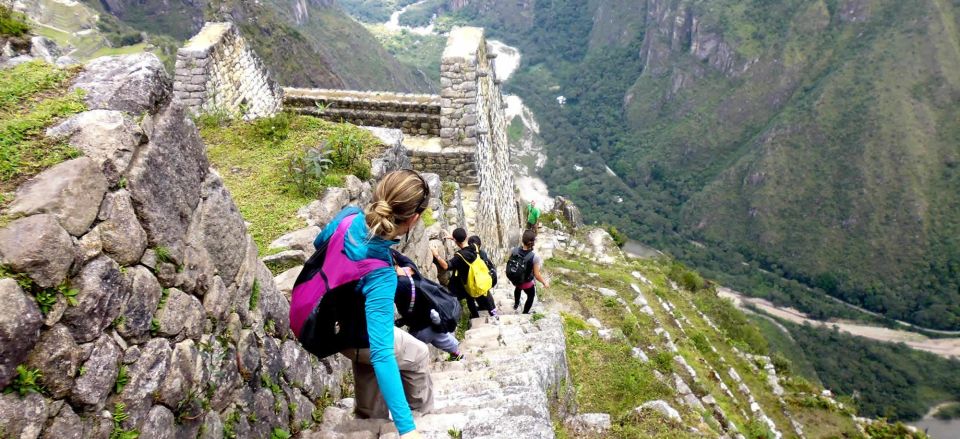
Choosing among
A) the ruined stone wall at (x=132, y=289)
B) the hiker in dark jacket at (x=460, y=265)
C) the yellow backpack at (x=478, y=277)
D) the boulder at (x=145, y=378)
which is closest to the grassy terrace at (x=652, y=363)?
the yellow backpack at (x=478, y=277)

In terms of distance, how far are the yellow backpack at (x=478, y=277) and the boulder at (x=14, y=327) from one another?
5791 mm

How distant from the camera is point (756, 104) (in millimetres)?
133000

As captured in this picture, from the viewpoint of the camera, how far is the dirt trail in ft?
266

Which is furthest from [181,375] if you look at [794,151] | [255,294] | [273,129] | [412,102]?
[794,151]

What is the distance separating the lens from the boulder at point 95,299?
2.55m

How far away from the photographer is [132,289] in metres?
2.93

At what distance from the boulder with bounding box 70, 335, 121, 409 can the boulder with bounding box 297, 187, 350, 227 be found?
4206 millimetres

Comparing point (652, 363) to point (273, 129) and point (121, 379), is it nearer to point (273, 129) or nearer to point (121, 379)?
point (273, 129)

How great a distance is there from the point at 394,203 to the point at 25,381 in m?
1.90

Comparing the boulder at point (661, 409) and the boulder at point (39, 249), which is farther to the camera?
the boulder at point (661, 409)

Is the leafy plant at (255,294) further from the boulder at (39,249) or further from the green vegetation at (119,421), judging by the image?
the boulder at (39,249)

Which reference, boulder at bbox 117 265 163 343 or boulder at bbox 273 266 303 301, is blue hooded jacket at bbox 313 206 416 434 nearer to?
boulder at bbox 117 265 163 343

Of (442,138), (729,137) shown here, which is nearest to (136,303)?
(442,138)

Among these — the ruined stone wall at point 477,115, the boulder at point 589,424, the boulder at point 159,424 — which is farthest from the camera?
the ruined stone wall at point 477,115
